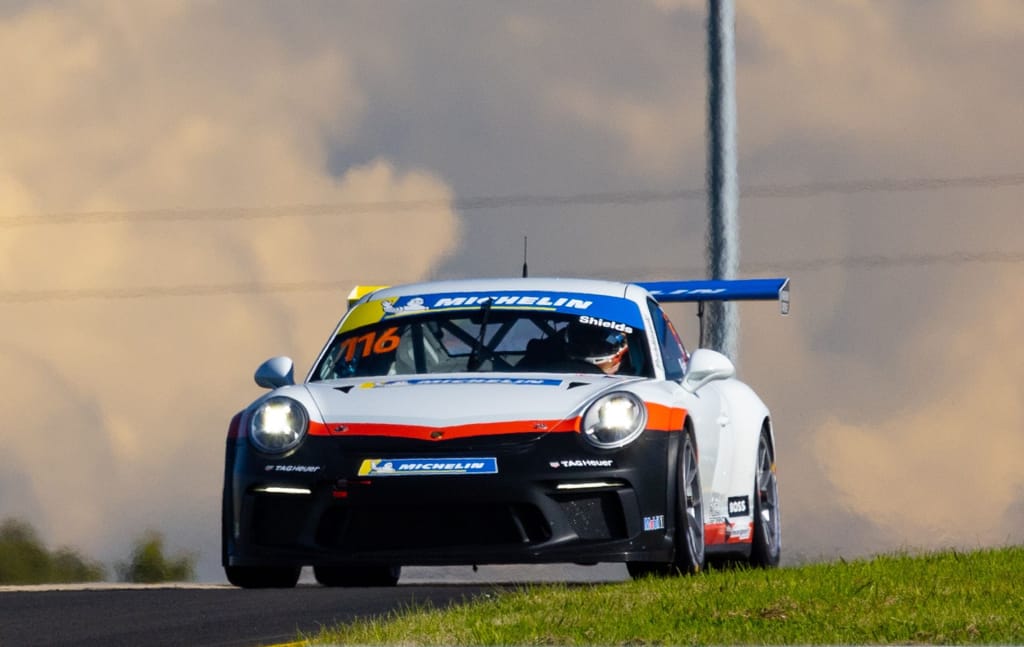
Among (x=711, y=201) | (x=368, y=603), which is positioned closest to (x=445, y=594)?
(x=368, y=603)

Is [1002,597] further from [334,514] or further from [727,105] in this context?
[727,105]

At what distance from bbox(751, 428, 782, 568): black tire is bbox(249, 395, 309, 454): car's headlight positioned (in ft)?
12.7

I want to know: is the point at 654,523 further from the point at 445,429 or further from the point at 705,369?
the point at 705,369

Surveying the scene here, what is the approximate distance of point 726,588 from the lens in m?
10.1

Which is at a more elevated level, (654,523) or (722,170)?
(722,170)

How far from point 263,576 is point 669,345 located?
2.93m

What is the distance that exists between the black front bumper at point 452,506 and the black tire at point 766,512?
3.23m

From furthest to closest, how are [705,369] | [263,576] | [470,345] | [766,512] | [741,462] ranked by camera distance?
[766,512], [741,462], [470,345], [705,369], [263,576]

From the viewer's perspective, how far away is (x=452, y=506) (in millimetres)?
8930

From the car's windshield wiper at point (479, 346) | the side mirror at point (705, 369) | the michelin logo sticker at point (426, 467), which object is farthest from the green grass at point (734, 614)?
the car's windshield wiper at point (479, 346)

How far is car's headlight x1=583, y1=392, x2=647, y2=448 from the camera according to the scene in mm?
9109

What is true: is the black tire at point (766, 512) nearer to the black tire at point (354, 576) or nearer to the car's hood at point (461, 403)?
the black tire at point (354, 576)

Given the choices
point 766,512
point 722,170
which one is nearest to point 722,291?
point 766,512

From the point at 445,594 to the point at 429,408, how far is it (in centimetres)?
481
